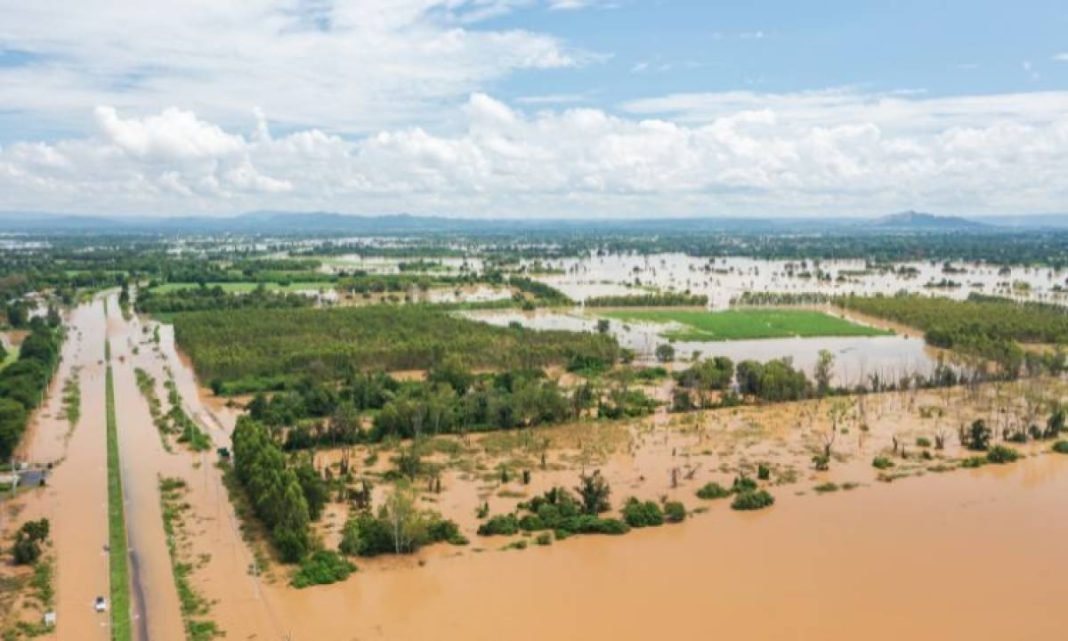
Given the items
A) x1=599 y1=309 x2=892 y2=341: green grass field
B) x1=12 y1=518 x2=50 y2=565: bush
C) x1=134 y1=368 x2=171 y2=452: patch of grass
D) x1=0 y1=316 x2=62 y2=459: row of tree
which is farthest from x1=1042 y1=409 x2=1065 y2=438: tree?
x1=0 y1=316 x2=62 y2=459: row of tree

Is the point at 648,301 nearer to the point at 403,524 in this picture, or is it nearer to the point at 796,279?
the point at 796,279

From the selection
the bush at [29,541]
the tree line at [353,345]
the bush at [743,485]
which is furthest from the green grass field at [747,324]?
the bush at [29,541]

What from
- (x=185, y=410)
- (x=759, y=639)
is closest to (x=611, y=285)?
(x=185, y=410)

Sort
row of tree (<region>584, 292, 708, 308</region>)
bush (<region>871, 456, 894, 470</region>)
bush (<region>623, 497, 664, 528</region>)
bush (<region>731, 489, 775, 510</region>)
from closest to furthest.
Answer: bush (<region>623, 497, 664, 528</region>) → bush (<region>731, 489, 775, 510</region>) → bush (<region>871, 456, 894, 470</region>) → row of tree (<region>584, 292, 708, 308</region>)

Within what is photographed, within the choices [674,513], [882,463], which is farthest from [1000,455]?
[674,513]

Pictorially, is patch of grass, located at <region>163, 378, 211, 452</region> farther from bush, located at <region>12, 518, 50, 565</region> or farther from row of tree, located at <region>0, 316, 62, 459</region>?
bush, located at <region>12, 518, 50, 565</region>

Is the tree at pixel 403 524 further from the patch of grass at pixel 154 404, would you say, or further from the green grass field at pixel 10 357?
the green grass field at pixel 10 357

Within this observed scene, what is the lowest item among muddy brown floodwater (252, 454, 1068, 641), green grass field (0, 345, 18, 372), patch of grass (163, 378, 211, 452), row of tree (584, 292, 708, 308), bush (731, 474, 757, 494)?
muddy brown floodwater (252, 454, 1068, 641)
